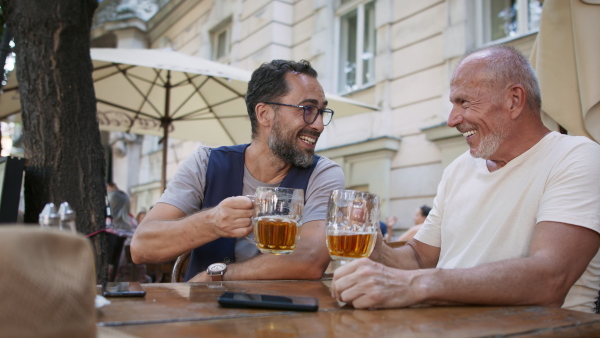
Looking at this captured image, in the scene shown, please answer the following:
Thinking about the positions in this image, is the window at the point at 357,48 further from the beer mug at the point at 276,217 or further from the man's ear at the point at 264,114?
the beer mug at the point at 276,217

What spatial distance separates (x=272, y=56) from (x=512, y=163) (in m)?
8.71

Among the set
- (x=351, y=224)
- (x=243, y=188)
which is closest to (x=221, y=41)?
(x=243, y=188)

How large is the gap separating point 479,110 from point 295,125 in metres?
0.86

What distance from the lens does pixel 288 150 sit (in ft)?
8.13

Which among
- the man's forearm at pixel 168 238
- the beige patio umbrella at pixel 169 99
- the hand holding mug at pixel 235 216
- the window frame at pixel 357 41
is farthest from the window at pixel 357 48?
the hand holding mug at pixel 235 216

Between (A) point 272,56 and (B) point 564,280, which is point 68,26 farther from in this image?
(A) point 272,56

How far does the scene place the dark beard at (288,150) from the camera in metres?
2.44

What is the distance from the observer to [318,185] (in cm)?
235

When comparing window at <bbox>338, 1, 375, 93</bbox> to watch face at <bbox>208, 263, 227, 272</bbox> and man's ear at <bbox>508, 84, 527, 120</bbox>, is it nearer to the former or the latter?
man's ear at <bbox>508, 84, 527, 120</bbox>

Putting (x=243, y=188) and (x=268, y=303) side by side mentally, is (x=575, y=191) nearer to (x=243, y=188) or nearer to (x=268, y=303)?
(x=268, y=303)

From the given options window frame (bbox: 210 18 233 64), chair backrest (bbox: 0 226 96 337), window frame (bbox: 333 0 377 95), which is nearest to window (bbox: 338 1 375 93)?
window frame (bbox: 333 0 377 95)

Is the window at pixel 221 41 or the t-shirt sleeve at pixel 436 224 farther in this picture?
the window at pixel 221 41

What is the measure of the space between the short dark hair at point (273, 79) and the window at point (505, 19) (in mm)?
4792

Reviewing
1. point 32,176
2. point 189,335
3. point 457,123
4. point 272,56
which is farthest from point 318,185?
point 272,56
